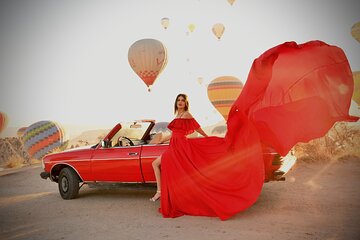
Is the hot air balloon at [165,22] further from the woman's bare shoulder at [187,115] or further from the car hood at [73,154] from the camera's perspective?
the woman's bare shoulder at [187,115]

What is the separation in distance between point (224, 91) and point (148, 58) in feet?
24.9

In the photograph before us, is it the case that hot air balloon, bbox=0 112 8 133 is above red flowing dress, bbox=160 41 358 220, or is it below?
below

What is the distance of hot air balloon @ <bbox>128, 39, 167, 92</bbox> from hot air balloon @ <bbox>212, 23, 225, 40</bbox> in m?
9.04

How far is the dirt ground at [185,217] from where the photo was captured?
465 centimetres

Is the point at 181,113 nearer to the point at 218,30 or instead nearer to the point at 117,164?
the point at 117,164

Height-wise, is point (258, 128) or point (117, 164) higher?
point (258, 128)

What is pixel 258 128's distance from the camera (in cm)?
544

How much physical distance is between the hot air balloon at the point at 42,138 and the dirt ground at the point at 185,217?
20818 millimetres

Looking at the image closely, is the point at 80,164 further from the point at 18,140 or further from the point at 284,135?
the point at 18,140

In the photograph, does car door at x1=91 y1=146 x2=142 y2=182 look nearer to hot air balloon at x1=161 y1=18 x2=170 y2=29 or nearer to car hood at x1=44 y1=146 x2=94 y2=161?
car hood at x1=44 y1=146 x2=94 y2=161

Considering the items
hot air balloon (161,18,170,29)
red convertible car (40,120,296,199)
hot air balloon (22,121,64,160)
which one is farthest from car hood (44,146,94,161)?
hot air balloon (161,18,170,29)

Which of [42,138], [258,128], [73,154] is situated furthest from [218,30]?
[258,128]

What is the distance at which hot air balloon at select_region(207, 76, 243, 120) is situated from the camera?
29844 millimetres

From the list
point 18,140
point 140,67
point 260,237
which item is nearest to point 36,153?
point 140,67
